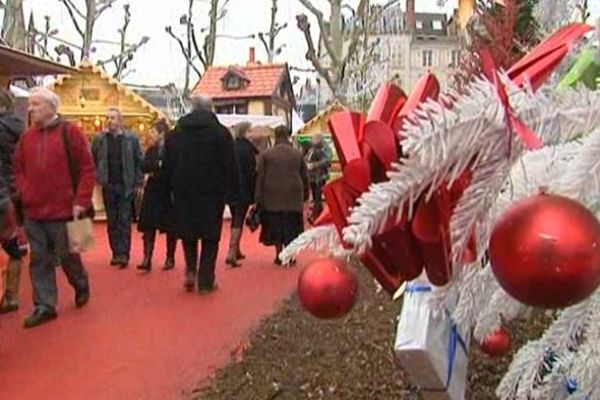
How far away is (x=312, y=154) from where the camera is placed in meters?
13.9

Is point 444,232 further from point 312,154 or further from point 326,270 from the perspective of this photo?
point 312,154

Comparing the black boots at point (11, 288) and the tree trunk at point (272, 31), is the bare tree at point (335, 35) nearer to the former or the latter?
the black boots at point (11, 288)

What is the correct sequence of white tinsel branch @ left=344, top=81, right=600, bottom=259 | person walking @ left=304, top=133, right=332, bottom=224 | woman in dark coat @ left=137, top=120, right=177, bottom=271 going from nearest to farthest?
white tinsel branch @ left=344, top=81, right=600, bottom=259 < woman in dark coat @ left=137, top=120, right=177, bottom=271 < person walking @ left=304, top=133, right=332, bottom=224

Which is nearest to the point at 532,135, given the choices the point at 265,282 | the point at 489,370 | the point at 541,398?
the point at 541,398

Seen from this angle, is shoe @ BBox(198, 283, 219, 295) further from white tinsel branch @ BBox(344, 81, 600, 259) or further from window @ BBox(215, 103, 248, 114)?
window @ BBox(215, 103, 248, 114)

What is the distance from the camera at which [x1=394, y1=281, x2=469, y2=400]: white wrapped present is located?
1.84 meters

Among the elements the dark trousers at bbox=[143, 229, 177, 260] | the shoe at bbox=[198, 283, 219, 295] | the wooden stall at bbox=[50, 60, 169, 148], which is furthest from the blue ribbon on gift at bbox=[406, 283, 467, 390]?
the wooden stall at bbox=[50, 60, 169, 148]

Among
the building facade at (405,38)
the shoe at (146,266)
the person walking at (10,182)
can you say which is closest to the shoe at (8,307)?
the person walking at (10,182)

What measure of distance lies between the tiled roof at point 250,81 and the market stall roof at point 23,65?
20.1m

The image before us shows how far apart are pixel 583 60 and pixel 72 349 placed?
4.49m

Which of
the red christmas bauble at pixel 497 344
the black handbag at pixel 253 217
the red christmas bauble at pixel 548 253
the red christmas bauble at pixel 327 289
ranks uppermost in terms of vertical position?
the red christmas bauble at pixel 548 253

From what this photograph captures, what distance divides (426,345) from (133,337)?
428cm

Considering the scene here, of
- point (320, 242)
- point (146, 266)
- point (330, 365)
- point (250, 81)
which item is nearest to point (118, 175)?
point (146, 266)

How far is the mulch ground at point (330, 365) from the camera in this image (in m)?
4.13
